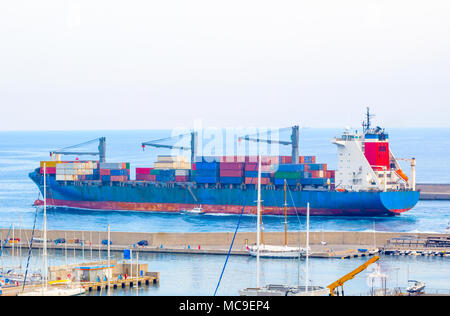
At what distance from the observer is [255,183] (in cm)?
5659

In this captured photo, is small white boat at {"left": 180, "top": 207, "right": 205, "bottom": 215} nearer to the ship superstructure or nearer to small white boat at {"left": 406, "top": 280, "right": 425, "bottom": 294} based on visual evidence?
the ship superstructure

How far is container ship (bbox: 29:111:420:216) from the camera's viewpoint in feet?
182

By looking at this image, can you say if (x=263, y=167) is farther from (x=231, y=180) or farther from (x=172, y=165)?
(x=172, y=165)

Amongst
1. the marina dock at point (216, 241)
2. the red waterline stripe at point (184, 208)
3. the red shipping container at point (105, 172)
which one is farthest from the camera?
the red shipping container at point (105, 172)

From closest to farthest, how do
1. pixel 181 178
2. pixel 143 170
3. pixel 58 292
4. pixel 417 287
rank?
pixel 58 292, pixel 417 287, pixel 181 178, pixel 143 170

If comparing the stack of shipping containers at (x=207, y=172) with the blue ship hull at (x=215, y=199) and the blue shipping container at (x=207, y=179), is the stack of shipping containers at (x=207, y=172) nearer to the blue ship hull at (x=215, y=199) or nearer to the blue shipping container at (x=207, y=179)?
the blue shipping container at (x=207, y=179)

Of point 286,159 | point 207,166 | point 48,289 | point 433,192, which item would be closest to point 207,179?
point 207,166

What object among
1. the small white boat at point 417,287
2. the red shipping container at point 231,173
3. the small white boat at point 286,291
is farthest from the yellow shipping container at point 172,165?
the small white boat at point 286,291

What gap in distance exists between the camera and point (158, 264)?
33250mm

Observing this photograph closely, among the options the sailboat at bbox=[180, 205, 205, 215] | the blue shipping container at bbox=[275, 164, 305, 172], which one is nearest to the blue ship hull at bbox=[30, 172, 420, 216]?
the sailboat at bbox=[180, 205, 205, 215]

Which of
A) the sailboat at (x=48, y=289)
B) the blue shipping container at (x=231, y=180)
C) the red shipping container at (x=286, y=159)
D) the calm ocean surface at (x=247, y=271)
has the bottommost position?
the calm ocean surface at (x=247, y=271)

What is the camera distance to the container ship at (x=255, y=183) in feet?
182

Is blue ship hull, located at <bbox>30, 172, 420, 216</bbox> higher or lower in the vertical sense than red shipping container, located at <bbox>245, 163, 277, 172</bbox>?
lower
